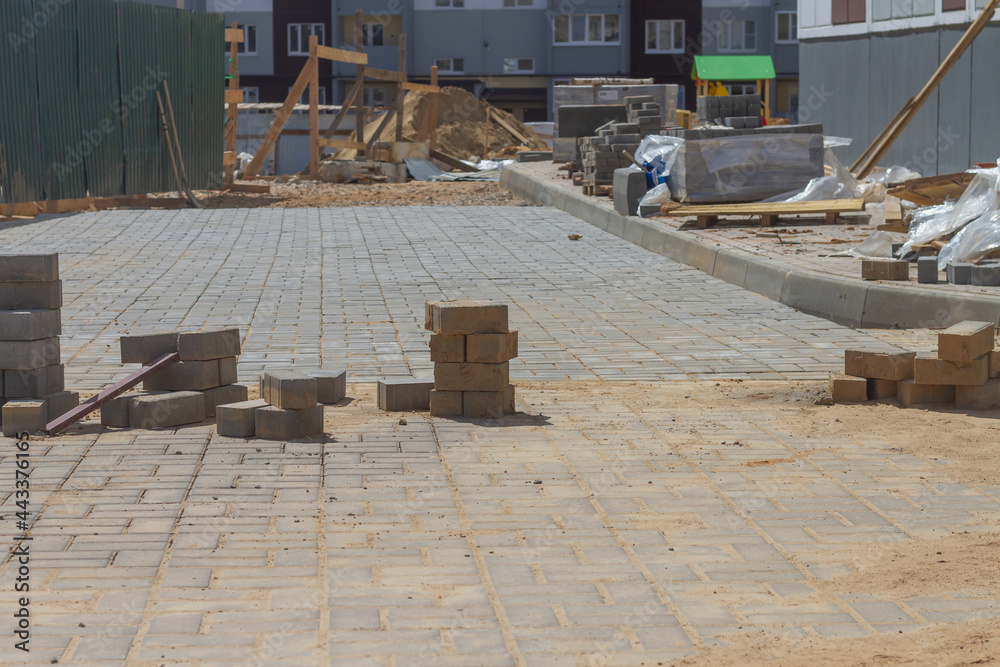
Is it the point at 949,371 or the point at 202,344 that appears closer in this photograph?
the point at 202,344

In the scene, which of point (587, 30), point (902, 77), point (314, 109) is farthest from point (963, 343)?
point (587, 30)

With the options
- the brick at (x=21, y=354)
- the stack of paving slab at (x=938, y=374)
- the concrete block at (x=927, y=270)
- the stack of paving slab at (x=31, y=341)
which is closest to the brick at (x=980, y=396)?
the stack of paving slab at (x=938, y=374)

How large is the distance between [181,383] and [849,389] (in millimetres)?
3647

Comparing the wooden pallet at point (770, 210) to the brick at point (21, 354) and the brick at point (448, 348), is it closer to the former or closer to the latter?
the brick at point (448, 348)

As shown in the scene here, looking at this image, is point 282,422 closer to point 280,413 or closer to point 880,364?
point 280,413

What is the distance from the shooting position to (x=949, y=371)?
6484 millimetres

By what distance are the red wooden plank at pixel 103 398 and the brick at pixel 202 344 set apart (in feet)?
0.36

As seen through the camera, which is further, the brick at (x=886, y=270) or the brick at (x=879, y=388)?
the brick at (x=886, y=270)

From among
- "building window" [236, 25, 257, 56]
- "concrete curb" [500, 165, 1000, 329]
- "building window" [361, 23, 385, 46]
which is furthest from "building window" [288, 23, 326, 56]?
"concrete curb" [500, 165, 1000, 329]

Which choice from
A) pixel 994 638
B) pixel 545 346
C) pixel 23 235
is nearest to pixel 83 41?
pixel 23 235

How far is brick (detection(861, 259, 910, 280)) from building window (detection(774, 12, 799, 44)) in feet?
158

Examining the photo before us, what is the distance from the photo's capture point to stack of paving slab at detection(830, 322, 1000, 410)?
639 cm

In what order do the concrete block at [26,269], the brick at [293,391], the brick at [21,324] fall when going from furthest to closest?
the concrete block at [26,269]
the brick at [21,324]
the brick at [293,391]

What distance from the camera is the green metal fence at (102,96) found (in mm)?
18219
